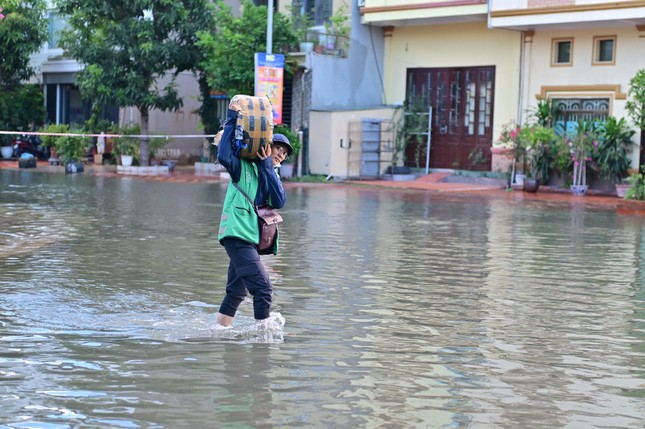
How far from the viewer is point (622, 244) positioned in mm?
14875

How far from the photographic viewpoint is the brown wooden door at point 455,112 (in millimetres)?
28922

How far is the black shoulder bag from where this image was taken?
7.56 m

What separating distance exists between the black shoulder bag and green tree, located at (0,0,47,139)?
93.6 ft

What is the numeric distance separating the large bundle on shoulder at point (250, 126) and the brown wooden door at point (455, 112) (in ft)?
71.5

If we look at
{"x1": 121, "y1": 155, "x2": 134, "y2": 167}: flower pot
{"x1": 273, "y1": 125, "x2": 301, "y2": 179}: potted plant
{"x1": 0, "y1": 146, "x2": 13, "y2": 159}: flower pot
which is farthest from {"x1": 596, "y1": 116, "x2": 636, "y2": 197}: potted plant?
{"x1": 0, "y1": 146, "x2": 13, "y2": 159}: flower pot

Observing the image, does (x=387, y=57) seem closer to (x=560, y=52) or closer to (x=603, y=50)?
(x=560, y=52)

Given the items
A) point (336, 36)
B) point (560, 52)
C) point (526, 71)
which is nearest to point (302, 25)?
point (336, 36)

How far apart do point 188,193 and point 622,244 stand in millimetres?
10800

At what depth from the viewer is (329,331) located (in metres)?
8.07

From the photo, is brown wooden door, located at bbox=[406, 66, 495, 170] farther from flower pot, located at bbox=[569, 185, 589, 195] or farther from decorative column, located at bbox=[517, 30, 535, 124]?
flower pot, located at bbox=[569, 185, 589, 195]

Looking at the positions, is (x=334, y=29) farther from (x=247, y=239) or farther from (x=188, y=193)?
(x=247, y=239)

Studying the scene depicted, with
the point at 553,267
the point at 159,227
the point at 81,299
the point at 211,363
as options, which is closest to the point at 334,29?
the point at 159,227

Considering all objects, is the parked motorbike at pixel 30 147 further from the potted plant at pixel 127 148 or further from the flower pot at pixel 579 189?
the flower pot at pixel 579 189

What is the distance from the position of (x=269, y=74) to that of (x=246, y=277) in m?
20.4
